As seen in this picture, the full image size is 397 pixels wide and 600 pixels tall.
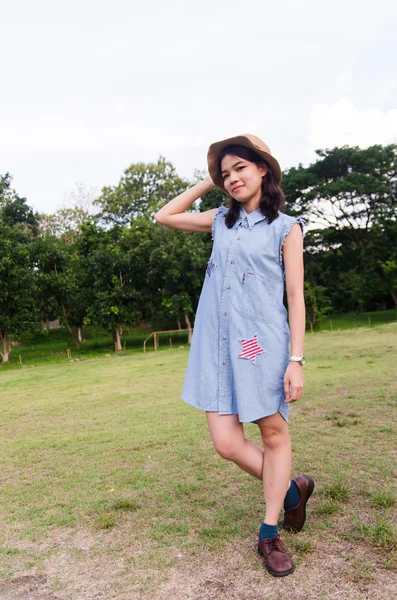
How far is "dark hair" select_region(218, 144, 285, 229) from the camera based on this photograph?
259cm

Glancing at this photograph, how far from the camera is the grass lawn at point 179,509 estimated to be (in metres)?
2.32

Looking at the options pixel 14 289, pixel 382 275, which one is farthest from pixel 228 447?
pixel 382 275

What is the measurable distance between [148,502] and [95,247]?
76.1 feet

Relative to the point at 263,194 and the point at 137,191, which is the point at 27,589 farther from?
the point at 137,191

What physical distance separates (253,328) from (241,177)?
770 mm

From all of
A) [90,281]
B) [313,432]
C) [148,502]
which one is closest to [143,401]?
[313,432]

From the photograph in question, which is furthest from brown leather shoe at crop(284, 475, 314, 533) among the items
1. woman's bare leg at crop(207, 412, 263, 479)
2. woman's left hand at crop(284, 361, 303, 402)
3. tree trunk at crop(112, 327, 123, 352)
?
tree trunk at crop(112, 327, 123, 352)

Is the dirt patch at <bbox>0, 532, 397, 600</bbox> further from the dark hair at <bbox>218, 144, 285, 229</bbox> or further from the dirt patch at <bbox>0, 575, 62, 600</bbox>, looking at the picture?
the dark hair at <bbox>218, 144, 285, 229</bbox>

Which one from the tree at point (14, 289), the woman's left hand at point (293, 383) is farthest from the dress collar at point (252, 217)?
the tree at point (14, 289)

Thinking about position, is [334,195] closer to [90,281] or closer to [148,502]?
[90,281]

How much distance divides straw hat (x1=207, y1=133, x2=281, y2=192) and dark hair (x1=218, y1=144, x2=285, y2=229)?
0.06ft

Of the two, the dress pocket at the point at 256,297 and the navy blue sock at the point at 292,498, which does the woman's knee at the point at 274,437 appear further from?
the dress pocket at the point at 256,297

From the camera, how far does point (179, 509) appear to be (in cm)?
324

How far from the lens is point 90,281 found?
2503cm
